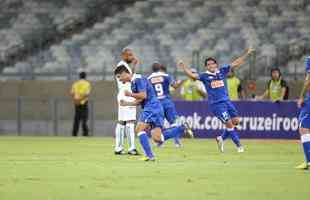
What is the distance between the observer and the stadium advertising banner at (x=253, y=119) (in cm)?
3052

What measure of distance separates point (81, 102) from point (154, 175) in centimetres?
1845

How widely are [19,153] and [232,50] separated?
1429 centimetres

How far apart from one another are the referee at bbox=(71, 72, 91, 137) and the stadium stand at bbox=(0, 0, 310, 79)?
231cm

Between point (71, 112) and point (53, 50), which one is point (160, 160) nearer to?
point (71, 112)

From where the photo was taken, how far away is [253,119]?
30938mm

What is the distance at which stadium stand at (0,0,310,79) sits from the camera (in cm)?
3459

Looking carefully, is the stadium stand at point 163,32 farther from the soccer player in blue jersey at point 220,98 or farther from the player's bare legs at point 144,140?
the player's bare legs at point 144,140

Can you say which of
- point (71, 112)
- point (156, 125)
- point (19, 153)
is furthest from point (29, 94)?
point (156, 125)

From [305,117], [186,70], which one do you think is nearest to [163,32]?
[186,70]

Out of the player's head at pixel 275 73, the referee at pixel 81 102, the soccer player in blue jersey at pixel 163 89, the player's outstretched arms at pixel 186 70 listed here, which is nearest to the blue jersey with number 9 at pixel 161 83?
the soccer player in blue jersey at pixel 163 89

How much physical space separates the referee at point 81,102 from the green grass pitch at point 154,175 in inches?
387

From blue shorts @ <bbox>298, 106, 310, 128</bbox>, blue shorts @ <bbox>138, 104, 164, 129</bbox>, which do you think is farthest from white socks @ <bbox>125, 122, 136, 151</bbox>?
blue shorts @ <bbox>298, 106, 310, 128</bbox>

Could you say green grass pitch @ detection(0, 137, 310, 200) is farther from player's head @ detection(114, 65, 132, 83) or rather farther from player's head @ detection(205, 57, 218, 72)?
player's head @ detection(205, 57, 218, 72)

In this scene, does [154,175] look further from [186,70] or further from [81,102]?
[81,102]
